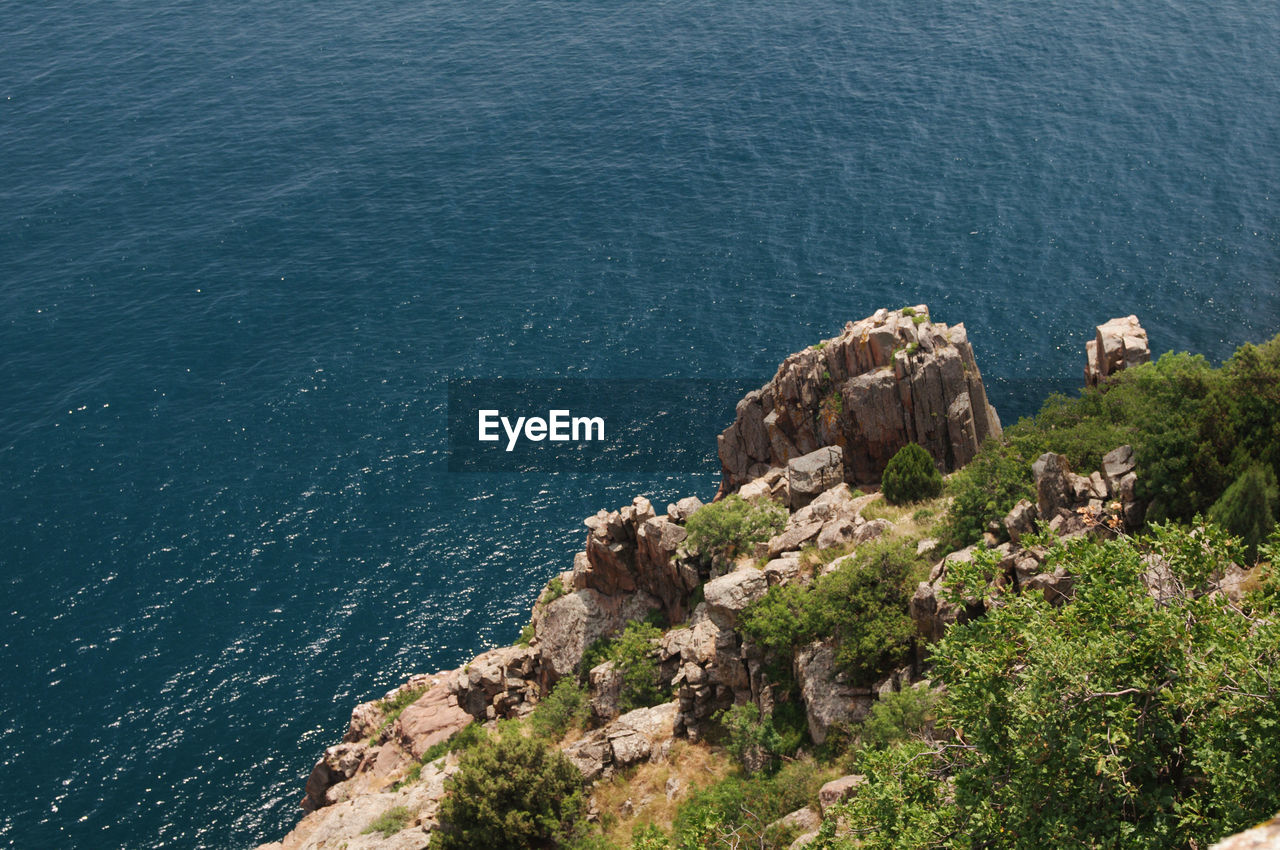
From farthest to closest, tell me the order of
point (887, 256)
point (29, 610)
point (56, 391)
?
point (887, 256) → point (56, 391) → point (29, 610)

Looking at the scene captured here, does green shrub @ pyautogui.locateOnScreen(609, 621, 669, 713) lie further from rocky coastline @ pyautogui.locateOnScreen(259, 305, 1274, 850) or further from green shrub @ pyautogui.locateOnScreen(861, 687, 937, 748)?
green shrub @ pyautogui.locateOnScreen(861, 687, 937, 748)

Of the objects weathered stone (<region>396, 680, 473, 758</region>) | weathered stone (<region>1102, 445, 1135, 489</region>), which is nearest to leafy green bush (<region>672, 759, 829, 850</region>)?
weathered stone (<region>1102, 445, 1135, 489</region>)

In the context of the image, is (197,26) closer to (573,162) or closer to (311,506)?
(573,162)

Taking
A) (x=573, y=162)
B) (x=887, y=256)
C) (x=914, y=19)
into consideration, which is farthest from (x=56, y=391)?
(x=914, y=19)

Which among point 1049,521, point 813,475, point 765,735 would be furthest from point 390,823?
point 1049,521

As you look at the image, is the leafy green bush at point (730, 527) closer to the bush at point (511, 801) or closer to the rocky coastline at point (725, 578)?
the rocky coastline at point (725, 578)

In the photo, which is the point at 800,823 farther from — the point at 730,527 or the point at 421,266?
the point at 421,266

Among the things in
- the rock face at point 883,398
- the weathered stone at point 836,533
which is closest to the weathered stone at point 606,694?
the weathered stone at point 836,533
